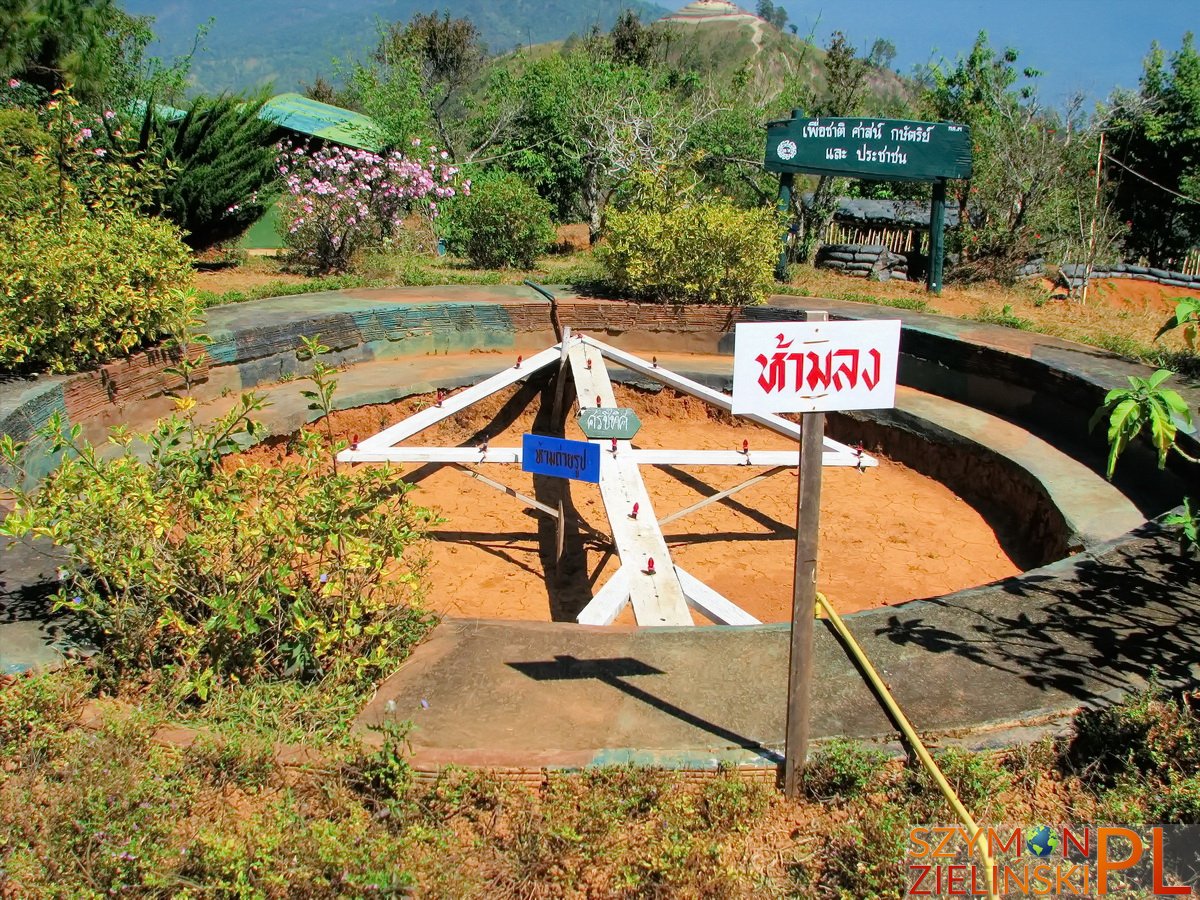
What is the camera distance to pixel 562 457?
5199 mm

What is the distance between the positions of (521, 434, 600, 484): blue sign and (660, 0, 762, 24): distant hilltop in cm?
11759

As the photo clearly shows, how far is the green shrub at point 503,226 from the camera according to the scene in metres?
13.1

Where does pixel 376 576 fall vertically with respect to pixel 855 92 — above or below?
below

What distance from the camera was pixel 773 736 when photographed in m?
3.48

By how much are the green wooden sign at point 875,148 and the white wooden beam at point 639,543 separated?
6174 mm

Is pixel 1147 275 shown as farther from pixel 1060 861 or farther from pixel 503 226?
pixel 1060 861

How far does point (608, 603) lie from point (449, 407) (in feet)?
10.6

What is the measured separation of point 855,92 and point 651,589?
71.7ft

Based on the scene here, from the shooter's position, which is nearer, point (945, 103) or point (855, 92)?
point (945, 103)

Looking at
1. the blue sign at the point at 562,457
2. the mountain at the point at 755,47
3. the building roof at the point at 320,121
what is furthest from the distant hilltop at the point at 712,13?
the blue sign at the point at 562,457

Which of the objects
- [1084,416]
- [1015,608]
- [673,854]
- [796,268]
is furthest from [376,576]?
[796,268]

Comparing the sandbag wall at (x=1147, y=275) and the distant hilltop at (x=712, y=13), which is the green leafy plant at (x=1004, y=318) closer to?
the sandbag wall at (x=1147, y=275)

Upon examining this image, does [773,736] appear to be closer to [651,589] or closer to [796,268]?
[651,589]

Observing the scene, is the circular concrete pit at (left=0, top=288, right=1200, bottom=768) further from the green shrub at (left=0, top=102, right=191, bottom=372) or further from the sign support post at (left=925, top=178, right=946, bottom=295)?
the sign support post at (left=925, top=178, right=946, bottom=295)
